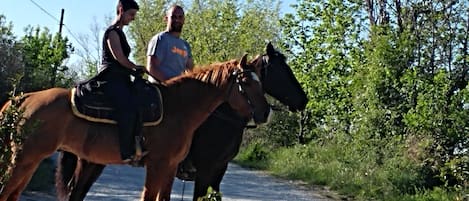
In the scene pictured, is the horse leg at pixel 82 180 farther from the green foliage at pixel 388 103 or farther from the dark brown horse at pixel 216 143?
the green foliage at pixel 388 103

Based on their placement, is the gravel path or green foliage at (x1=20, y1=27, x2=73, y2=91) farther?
green foliage at (x1=20, y1=27, x2=73, y2=91)

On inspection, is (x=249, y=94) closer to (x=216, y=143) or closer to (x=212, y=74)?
(x=212, y=74)

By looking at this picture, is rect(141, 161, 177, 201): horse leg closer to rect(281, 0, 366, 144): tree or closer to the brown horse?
the brown horse

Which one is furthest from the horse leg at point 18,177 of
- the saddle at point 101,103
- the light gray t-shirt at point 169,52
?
the light gray t-shirt at point 169,52

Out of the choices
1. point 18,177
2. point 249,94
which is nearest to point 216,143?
point 249,94

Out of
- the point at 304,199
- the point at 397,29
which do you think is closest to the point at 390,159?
the point at 304,199

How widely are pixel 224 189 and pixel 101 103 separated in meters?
9.47

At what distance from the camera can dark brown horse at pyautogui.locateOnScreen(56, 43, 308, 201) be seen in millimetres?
7297

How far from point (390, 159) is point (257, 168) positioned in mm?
9123

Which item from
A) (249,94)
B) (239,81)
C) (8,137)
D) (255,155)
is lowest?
(8,137)

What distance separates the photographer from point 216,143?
7785 millimetres

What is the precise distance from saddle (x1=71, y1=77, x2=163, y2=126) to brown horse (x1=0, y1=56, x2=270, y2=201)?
0.19 feet

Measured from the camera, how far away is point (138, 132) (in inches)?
251

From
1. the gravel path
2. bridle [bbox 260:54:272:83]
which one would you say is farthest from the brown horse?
the gravel path
